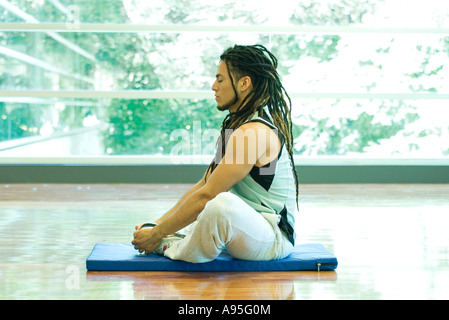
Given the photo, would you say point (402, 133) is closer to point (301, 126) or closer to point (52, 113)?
point (301, 126)

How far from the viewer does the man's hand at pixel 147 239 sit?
229cm

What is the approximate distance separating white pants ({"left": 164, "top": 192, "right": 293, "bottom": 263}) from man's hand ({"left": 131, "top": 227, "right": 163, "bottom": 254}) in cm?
7

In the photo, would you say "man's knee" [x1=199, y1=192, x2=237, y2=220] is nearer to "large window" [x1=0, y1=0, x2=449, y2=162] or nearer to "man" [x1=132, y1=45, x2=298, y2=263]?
"man" [x1=132, y1=45, x2=298, y2=263]

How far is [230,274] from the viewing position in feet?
7.45

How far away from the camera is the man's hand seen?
90.2 inches

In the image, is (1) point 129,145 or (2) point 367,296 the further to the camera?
(1) point 129,145

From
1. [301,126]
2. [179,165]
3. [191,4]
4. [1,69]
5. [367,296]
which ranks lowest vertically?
[367,296]

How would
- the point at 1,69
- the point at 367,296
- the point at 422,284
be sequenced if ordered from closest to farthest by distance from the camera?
the point at 367,296 < the point at 422,284 < the point at 1,69

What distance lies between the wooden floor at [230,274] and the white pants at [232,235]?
78 mm

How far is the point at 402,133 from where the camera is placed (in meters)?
5.53

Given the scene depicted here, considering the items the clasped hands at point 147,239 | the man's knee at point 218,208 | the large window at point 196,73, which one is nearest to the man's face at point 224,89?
the man's knee at point 218,208

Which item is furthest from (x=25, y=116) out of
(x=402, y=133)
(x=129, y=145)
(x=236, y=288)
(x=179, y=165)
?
(x=236, y=288)

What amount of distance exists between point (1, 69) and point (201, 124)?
1.74 meters

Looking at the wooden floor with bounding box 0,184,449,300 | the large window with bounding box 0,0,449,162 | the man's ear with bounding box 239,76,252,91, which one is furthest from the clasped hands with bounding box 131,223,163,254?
the large window with bounding box 0,0,449,162
